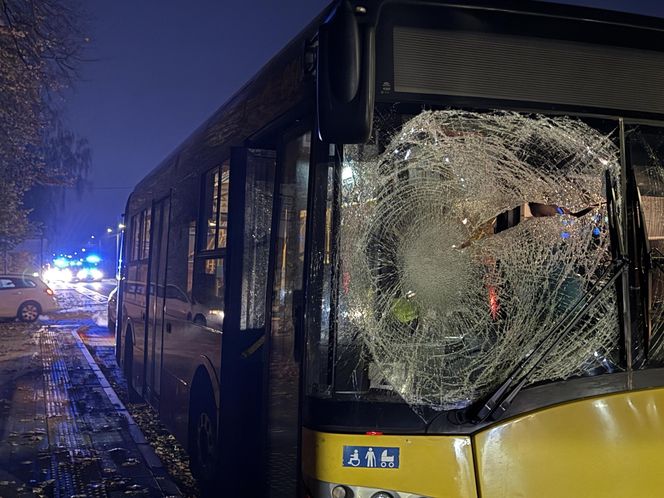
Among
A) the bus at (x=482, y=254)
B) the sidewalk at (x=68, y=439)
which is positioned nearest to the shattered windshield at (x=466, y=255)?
the bus at (x=482, y=254)

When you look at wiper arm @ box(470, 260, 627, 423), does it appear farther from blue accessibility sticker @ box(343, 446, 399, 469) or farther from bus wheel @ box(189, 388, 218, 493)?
bus wheel @ box(189, 388, 218, 493)

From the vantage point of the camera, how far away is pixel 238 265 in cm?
448

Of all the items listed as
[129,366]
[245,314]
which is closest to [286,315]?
[245,314]

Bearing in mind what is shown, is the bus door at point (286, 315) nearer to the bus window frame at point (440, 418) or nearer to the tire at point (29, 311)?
the bus window frame at point (440, 418)

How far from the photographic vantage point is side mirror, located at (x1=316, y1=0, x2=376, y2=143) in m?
2.64

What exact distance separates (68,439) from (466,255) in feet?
20.4

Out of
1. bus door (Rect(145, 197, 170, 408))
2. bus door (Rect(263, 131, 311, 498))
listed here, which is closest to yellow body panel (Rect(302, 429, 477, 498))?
bus door (Rect(263, 131, 311, 498))

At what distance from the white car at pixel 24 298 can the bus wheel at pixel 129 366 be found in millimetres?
14503

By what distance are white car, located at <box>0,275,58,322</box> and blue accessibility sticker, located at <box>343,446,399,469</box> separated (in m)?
22.7

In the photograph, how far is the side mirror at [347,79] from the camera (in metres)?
2.64

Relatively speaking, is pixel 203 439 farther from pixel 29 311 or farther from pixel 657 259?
pixel 29 311

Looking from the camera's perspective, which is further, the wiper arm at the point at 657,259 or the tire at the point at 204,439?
the tire at the point at 204,439

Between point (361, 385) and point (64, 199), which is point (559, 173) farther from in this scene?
point (64, 199)

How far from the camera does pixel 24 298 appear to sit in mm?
22922
